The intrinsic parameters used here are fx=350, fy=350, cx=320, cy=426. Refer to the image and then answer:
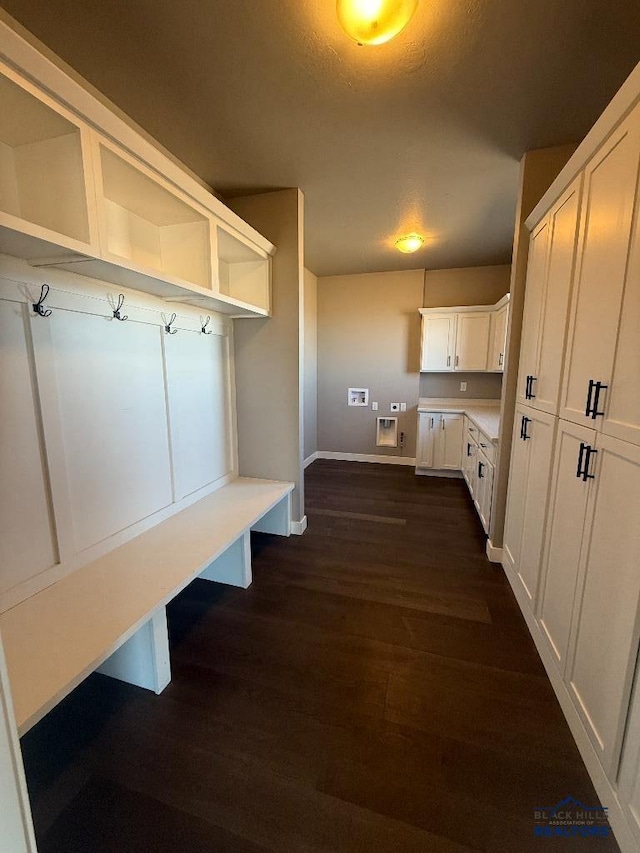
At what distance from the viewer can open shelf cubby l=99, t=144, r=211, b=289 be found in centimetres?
156

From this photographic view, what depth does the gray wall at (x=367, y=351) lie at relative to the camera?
493cm

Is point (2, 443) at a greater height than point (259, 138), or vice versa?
point (259, 138)

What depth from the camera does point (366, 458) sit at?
5324 mm

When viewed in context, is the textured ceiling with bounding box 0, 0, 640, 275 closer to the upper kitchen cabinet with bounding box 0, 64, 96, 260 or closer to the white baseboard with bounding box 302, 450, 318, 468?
the upper kitchen cabinet with bounding box 0, 64, 96, 260

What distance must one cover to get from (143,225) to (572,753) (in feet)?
10.1

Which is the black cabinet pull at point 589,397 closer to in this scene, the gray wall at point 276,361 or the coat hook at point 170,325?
the gray wall at point 276,361

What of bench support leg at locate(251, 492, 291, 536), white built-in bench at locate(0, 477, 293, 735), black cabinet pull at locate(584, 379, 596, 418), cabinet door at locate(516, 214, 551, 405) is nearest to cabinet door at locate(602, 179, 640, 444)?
black cabinet pull at locate(584, 379, 596, 418)

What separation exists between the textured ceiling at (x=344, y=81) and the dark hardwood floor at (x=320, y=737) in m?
2.72

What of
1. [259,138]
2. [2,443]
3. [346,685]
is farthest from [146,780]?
[259,138]

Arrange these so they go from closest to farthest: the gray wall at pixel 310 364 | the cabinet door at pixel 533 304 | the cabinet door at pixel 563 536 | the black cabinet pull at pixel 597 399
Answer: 1. the black cabinet pull at pixel 597 399
2. the cabinet door at pixel 563 536
3. the cabinet door at pixel 533 304
4. the gray wall at pixel 310 364

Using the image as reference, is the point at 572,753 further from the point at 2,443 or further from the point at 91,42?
the point at 91,42

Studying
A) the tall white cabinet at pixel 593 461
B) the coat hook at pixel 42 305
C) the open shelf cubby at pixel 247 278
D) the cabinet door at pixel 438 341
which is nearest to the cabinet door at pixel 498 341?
the cabinet door at pixel 438 341

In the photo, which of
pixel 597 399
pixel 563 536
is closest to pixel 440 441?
pixel 563 536

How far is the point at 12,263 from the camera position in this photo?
1.29m
